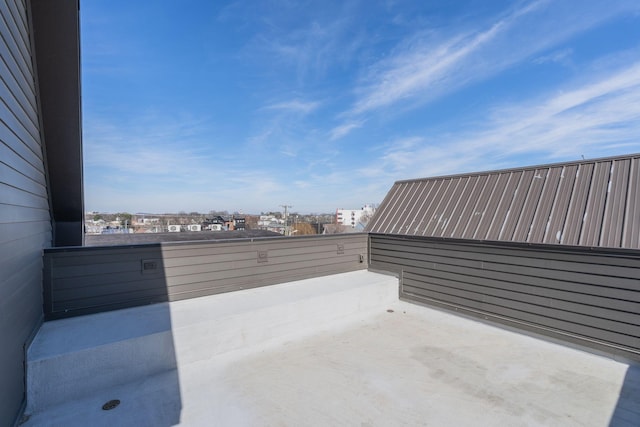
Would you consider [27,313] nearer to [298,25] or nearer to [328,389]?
[328,389]

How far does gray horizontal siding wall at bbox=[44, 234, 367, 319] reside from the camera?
318 centimetres

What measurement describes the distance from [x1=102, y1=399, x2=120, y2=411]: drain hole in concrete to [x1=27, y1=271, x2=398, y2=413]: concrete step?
266 millimetres

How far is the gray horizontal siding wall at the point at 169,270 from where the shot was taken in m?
3.18

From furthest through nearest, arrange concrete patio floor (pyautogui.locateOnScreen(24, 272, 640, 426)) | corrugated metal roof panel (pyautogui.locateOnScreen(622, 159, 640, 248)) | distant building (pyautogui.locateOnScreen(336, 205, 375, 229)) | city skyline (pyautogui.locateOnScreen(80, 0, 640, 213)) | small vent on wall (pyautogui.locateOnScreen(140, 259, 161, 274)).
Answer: distant building (pyautogui.locateOnScreen(336, 205, 375, 229))
city skyline (pyautogui.locateOnScreen(80, 0, 640, 213))
small vent on wall (pyautogui.locateOnScreen(140, 259, 161, 274))
corrugated metal roof panel (pyautogui.locateOnScreen(622, 159, 640, 248))
concrete patio floor (pyautogui.locateOnScreen(24, 272, 640, 426))

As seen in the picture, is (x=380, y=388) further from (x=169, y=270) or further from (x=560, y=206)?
(x=560, y=206)

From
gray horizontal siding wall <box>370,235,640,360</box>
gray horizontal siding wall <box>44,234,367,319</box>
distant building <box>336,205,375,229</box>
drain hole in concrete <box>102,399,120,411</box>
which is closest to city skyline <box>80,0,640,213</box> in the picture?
gray horizontal siding wall <box>44,234,367,319</box>

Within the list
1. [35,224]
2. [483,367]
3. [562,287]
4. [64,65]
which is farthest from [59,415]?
[562,287]

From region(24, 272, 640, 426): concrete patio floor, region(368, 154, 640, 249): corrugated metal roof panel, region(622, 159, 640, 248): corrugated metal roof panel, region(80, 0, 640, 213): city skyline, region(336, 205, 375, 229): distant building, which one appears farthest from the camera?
region(336, 205, 375, 229): distant building

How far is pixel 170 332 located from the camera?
292 cm

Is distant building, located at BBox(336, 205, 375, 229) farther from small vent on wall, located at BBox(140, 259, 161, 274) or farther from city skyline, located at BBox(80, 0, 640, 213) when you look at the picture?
small vent on wall, located at BBox(140, 259, 161, 274)

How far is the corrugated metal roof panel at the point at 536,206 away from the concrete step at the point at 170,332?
1.88m

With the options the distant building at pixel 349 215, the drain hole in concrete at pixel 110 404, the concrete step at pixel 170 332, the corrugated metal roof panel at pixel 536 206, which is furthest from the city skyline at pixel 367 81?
the distant building at pixel 349 215

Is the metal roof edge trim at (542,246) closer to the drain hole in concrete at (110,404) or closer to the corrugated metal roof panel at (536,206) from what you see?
the corrugated metal roof panel at (536,206)

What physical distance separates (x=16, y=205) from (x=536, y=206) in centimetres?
588
